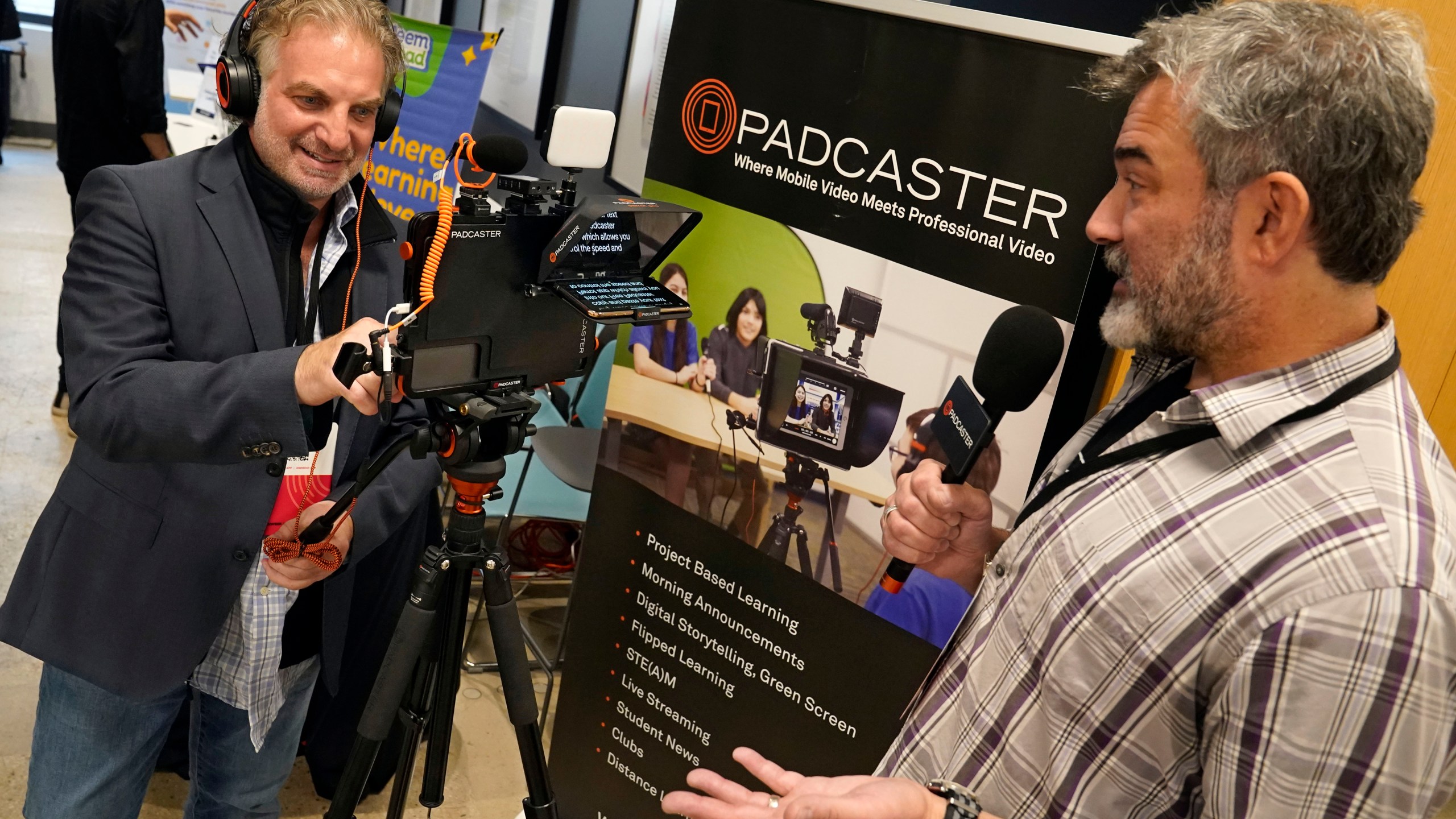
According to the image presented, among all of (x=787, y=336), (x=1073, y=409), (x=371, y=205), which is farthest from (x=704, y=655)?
(x=371, y=205)

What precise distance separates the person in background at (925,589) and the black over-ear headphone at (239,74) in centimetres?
114

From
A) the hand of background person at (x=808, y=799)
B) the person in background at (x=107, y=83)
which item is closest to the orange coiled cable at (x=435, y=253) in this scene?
the hand of background person at (x=808, y=799)

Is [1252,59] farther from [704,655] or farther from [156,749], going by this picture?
[156,749]

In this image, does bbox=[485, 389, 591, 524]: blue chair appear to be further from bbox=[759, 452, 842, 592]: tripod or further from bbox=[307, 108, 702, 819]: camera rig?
bbox=[307, 108, 702, 819]: camera rig

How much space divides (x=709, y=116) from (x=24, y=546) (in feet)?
9.47

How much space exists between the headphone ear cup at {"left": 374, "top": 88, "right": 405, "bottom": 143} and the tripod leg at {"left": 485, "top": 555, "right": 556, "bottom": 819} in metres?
0.76

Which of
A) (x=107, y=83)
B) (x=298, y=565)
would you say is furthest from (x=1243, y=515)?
(x=107, y=83)

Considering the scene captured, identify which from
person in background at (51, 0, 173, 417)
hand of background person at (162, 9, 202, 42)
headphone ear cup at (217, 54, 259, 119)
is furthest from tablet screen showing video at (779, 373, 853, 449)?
hand of background person at (162, 9, 202, 42)

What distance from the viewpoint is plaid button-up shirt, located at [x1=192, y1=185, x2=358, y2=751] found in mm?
1738

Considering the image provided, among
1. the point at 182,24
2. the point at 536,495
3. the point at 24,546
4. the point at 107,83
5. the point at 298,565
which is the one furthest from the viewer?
the point at 182,24

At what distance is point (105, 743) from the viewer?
1703 millimetres

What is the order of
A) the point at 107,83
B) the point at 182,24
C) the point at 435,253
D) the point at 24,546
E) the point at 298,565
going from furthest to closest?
the point at 182,24 → the point at 107,83 → the point at 24,546 → the point at 298,565 → the point at 435,253

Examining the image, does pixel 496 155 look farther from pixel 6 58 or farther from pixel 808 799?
pixel 6 58

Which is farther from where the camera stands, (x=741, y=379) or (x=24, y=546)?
(x=24, y=546)
